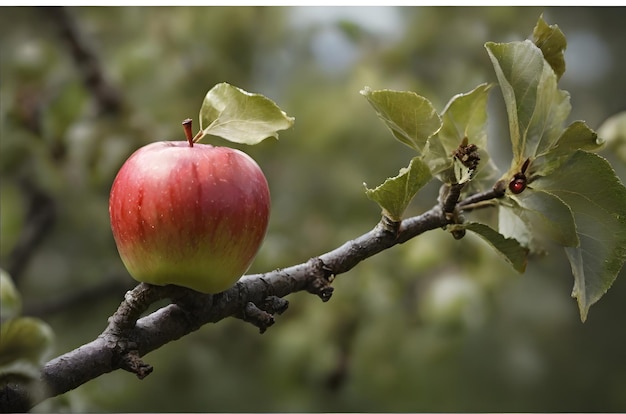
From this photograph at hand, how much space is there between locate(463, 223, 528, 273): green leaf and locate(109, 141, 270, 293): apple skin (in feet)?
0.33

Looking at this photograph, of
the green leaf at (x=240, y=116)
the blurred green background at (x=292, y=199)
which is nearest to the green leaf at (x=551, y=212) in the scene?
the green leaf at (x=240, y=116)

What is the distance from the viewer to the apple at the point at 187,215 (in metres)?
0.33

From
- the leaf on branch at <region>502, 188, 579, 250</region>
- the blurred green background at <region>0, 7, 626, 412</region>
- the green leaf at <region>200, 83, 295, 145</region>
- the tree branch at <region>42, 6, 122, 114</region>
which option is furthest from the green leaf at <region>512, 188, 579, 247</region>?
the tree branch at <region>42, 6, 122, 114</region>

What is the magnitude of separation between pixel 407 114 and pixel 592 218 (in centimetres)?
10

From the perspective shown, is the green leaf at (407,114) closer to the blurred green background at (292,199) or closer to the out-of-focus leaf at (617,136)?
the out-of-focus leaf at (617,136)

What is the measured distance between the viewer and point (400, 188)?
341mm

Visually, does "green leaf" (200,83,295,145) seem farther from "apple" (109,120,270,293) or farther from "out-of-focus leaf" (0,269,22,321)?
"out-of-focus leaf" (0,269,22,321)

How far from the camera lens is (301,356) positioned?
108 centimetres

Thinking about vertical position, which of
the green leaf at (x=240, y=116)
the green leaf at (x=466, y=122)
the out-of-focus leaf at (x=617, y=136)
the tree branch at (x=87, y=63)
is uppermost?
the tree branch at (x=87, y=63)

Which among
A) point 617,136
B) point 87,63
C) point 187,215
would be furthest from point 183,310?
point 87,63

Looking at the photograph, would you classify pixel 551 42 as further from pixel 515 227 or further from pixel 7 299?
pixel 7 299

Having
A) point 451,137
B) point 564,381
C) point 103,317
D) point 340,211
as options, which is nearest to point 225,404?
point 103,317

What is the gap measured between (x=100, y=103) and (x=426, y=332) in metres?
0.55

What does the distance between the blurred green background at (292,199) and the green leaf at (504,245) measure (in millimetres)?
646
